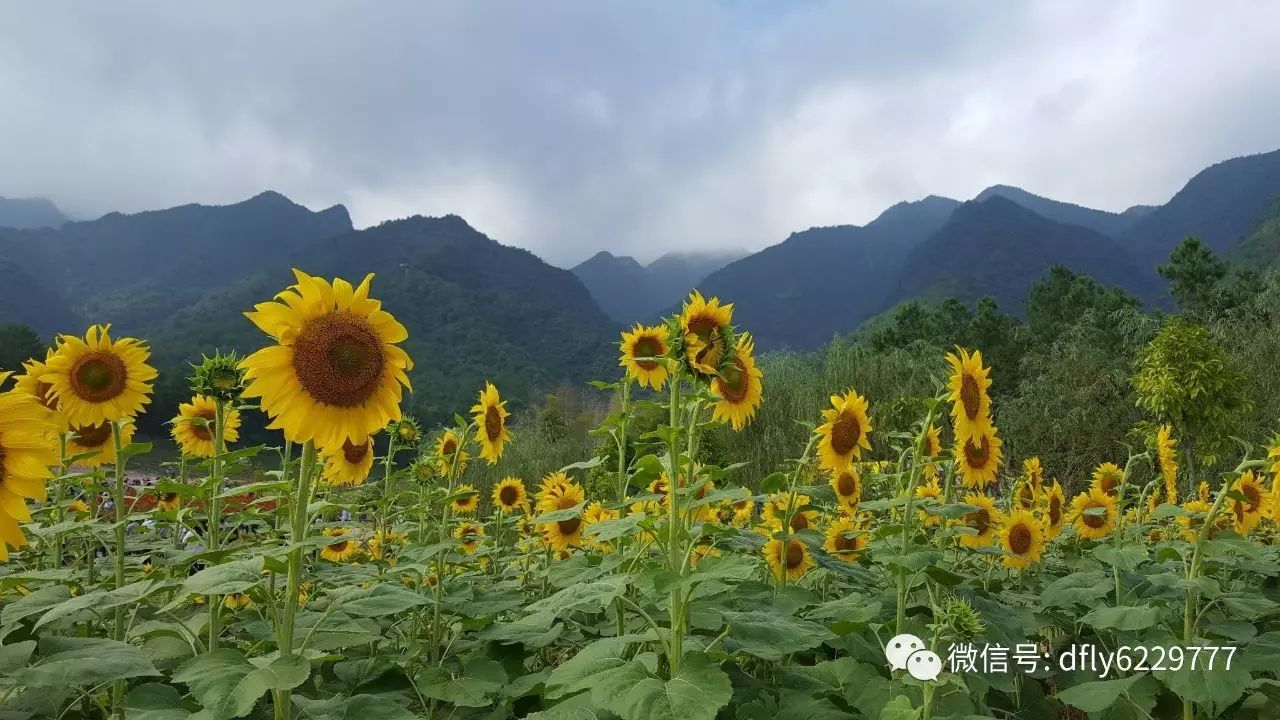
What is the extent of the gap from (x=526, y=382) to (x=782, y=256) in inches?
4875

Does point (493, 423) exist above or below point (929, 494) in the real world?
above

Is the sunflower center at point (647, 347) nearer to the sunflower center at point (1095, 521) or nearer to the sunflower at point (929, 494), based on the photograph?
the sunflower at point (929, 494)

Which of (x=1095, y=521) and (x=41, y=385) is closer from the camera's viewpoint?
(x=41, y=385)

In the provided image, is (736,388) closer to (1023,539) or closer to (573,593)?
(573,593)

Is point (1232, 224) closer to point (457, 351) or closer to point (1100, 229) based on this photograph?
point (1100, 229)

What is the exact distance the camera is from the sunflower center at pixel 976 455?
3.94 meters

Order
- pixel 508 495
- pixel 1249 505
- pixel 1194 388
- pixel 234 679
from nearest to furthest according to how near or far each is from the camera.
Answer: pixel 234 679 < pixel 1249 505 < pixel 508 495 < pixel 1194 388

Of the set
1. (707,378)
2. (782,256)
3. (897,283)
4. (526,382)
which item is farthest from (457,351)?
(782,256)

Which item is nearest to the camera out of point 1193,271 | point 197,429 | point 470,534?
point 197,429

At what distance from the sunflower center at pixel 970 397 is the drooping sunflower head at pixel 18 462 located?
3.52 metres

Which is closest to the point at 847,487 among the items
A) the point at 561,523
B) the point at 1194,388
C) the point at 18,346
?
the point at 561,523

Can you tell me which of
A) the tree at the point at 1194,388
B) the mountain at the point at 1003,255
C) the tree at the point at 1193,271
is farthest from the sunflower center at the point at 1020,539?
the mountain at the point at 1003,255

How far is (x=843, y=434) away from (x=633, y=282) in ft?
551

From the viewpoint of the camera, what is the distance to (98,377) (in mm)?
3000
